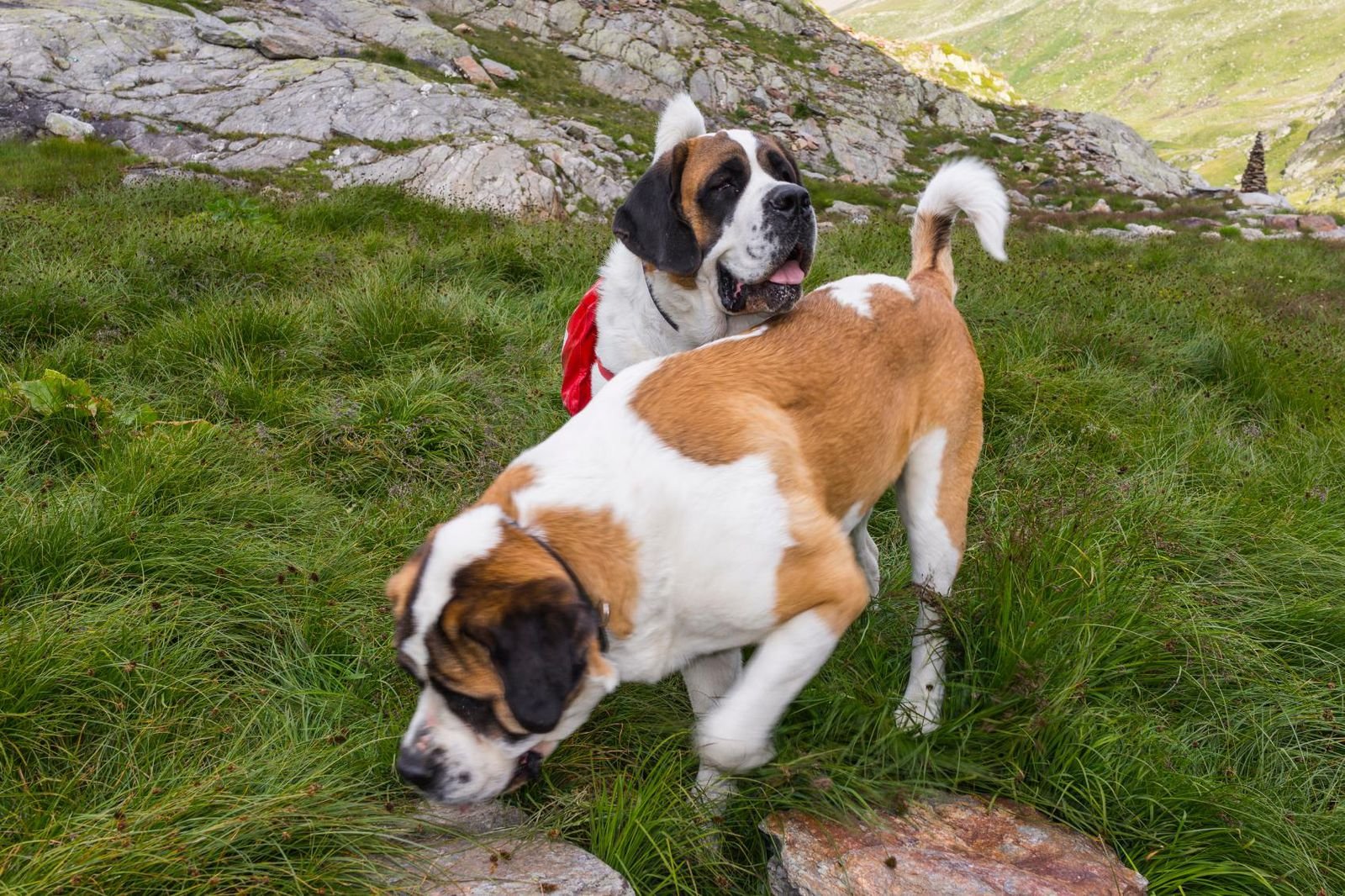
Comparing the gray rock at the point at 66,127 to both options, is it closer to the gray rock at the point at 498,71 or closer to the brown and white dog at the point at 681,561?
the gray rock at the point at 498,71

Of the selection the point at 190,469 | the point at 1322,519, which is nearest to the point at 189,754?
the point at 190,469

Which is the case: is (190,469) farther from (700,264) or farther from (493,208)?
(493,208)

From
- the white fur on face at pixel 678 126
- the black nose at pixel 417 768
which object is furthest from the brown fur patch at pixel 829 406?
the white fur on face at pixel 678 126

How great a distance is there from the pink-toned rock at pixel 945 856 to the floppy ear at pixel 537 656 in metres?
0.71

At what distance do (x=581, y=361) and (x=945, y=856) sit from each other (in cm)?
246

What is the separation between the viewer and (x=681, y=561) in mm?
2014

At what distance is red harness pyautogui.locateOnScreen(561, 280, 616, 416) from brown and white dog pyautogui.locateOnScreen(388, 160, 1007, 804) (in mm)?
1120

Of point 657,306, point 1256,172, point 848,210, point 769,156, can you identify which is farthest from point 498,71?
point 1256,172

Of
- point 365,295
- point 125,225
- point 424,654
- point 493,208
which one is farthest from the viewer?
point 493,208

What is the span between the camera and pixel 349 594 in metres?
2.79

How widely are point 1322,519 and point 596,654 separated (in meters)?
3.10

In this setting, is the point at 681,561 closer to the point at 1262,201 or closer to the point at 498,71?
the point at 498,71

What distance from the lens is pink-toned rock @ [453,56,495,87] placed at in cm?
2125

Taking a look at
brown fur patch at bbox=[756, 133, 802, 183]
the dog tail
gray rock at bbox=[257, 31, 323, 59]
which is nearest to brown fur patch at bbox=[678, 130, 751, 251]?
brown fur patch at bbox=[756, 133, 802, 183]
